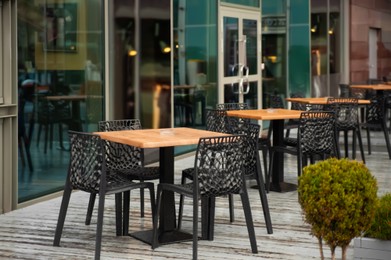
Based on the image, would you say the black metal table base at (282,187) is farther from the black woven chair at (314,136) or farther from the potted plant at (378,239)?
the potted plant at (378,239)

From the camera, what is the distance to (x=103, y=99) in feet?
30.9

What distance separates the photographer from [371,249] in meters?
5.05

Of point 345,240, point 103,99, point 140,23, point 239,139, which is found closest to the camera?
point 345,240

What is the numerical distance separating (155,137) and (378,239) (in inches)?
82.3

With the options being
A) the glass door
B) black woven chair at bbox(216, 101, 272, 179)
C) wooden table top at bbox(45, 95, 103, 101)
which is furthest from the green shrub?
the glass door

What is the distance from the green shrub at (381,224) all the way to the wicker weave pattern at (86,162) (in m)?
2.04

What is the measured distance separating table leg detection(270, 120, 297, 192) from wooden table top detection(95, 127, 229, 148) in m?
2.22

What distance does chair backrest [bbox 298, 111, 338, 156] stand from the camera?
8.34 m

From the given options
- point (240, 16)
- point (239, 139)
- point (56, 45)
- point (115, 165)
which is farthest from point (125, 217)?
point (240, 16)

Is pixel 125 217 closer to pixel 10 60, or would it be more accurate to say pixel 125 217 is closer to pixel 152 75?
pixel 10 60

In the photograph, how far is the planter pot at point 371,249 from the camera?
4984 mm

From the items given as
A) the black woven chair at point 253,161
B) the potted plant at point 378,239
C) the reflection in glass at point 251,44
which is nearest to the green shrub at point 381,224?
the potted plant at point 378,239

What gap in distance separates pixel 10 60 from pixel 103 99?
6.59ft

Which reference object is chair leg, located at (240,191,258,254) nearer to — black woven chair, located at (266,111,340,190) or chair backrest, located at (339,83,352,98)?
black woven chair, located at (266,111,340,190)
